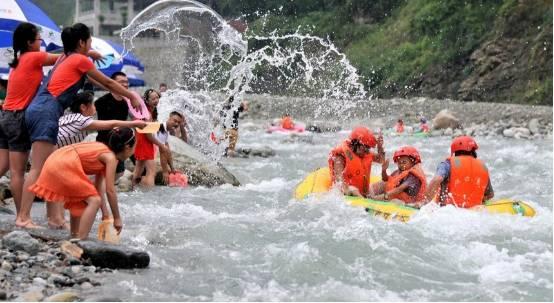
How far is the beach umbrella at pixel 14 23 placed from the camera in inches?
456

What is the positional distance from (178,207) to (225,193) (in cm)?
158

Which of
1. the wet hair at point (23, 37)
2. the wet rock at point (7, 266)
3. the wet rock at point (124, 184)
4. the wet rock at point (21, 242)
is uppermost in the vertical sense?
the wet hair at point (23, 37)

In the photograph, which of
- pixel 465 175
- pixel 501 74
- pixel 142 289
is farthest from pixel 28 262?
pixel 501 74

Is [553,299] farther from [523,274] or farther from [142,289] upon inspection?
[142,289]

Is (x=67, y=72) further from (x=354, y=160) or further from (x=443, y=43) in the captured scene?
(x=443, y=43)

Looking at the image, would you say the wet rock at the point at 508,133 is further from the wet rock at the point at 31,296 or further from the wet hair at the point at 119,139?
the wet rock at the point at 31,296

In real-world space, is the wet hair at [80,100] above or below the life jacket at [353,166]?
above

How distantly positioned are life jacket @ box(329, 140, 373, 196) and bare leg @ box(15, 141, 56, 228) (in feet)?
11.7

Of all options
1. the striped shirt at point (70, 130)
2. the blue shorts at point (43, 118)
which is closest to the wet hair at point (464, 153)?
the striped shirt at point (70, 130)

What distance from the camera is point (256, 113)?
118 feet

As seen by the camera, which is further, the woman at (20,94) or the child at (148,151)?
the child at (148,151)

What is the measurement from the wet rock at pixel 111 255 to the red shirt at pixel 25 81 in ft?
4.78

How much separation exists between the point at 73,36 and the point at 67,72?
11.6 inches

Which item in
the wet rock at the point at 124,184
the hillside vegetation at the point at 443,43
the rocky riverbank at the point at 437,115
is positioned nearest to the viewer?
the wet rock at the point at 124,184
